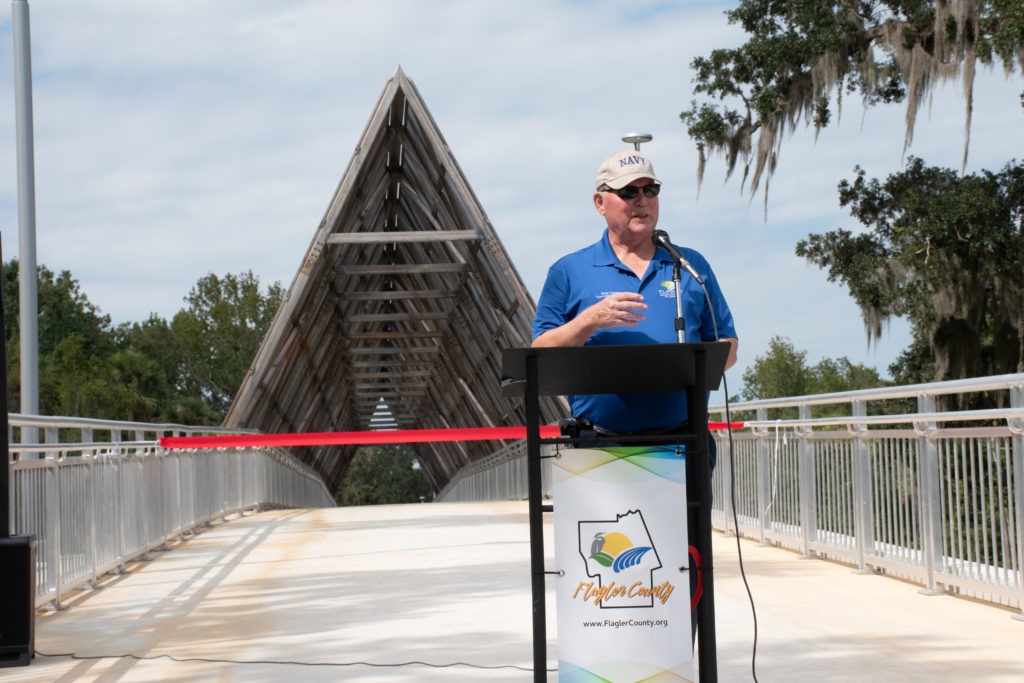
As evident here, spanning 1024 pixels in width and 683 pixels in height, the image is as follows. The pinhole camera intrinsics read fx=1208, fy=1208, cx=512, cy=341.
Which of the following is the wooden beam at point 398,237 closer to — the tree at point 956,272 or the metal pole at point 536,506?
the tree at point 956,272

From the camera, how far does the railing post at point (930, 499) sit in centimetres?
623

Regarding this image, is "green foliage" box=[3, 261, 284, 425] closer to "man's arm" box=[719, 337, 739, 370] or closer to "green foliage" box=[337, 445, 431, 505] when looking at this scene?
"green foliage" box=[337, 445, 431, 505]

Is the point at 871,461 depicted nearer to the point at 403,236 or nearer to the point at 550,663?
the point at 550,663

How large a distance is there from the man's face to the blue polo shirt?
0.09 m

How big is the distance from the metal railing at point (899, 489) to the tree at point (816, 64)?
285 inches

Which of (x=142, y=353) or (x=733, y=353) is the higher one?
(x=142, y=353)

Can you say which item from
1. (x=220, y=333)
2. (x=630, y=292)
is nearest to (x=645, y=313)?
(x=630, y=292)

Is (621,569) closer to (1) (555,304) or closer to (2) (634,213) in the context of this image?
(1) (555,304)

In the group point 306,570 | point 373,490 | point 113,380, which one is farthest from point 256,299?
point 306,570

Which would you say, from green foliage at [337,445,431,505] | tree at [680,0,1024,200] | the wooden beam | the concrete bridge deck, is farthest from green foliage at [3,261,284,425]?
the concrete bridge deck

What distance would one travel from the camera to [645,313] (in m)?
3.15

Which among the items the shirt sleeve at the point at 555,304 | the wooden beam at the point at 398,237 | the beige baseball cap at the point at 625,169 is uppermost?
the wooden beam at the point at 398,237

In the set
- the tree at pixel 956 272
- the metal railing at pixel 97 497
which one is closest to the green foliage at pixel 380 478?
the tree at pixel 956 272

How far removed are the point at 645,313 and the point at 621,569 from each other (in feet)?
2.20
